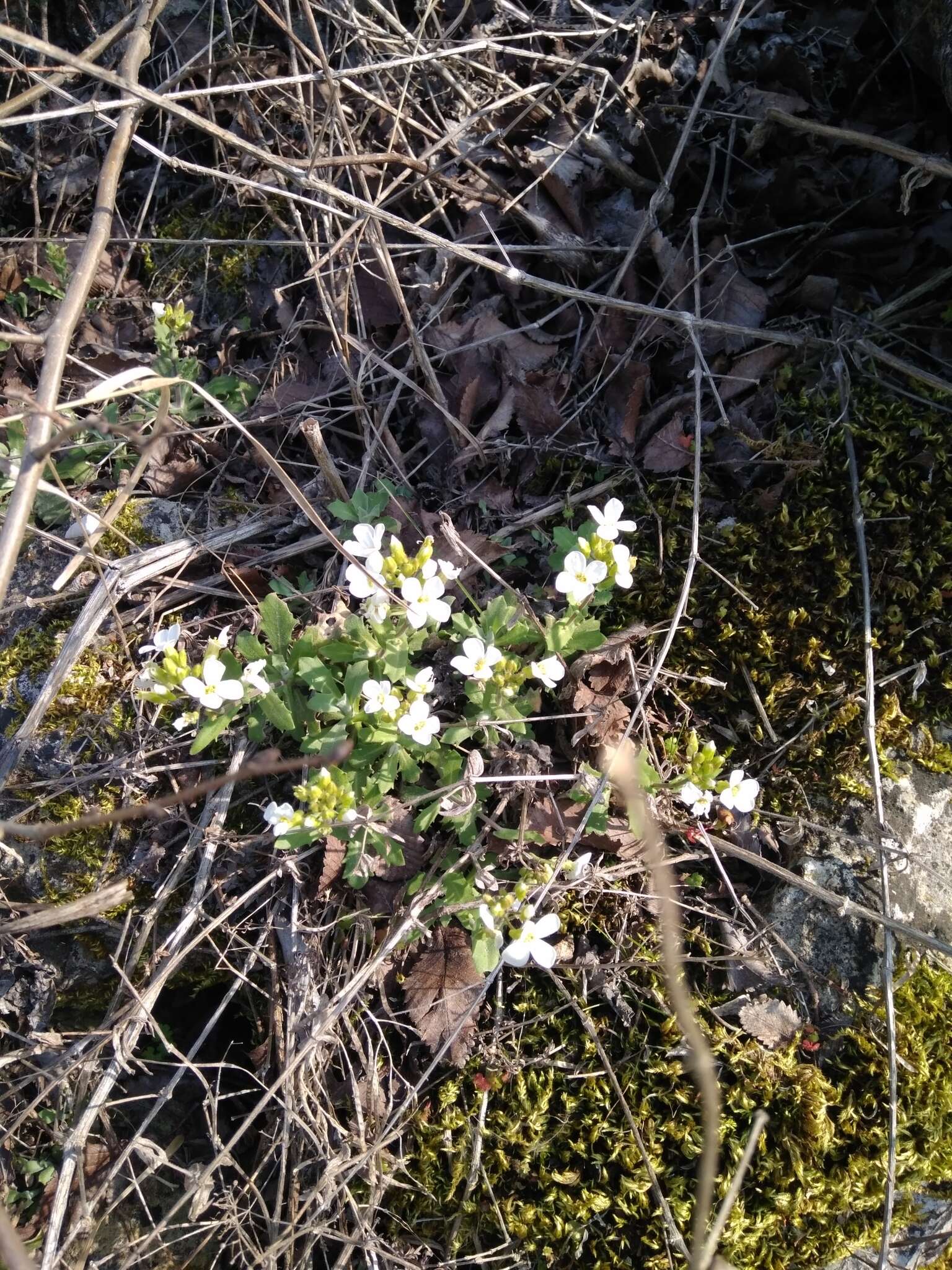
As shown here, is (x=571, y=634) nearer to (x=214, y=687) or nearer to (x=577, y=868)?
(x=577, y=868)

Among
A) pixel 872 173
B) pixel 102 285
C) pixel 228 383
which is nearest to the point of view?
pixel 872 173

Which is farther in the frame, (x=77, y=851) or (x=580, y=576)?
(x=77, y=851)

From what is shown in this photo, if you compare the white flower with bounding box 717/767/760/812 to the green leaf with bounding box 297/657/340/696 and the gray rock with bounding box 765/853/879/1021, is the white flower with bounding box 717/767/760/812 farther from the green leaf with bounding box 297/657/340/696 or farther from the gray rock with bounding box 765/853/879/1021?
the green leaf with bounding box 297/657/340/696

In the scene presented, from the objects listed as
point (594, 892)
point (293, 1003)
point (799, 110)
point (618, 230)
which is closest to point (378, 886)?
point (293, 1003)

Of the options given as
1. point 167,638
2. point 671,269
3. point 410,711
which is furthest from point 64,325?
point 671,269

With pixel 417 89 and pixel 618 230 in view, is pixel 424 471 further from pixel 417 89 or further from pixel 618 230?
pixel 417 89

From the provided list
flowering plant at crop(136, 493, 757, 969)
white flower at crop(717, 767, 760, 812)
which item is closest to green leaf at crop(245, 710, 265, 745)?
flowering plant at crop(136, 493, 757, 969)
